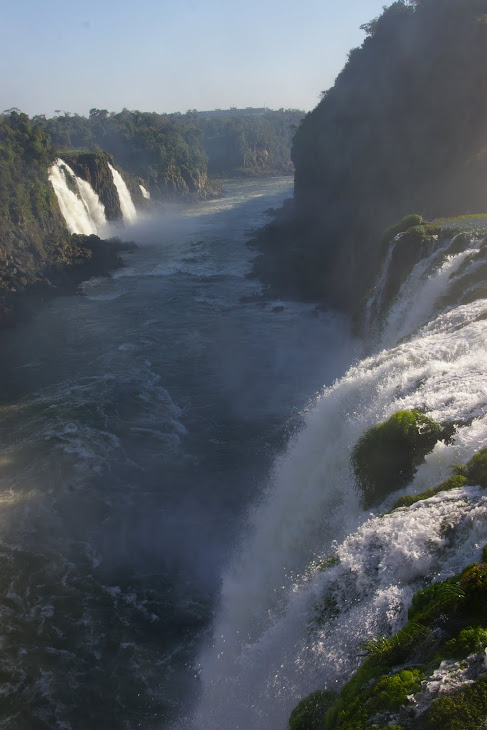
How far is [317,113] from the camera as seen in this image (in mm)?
55062

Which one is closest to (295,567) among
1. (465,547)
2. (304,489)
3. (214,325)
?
(304,489)

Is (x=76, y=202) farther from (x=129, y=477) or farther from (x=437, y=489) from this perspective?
(x=437, y=489)

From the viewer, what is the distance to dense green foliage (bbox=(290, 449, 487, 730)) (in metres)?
4.34

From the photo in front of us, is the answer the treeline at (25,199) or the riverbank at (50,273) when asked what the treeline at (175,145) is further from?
the riverbank at (50,273)

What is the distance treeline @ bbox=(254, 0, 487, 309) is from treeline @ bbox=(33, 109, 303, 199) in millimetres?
19243

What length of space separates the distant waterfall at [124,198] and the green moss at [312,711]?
58.8m

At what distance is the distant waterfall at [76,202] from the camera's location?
152 ft

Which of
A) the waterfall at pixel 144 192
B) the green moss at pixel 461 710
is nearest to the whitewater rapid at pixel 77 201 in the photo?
the waterfall at pixel 144 192

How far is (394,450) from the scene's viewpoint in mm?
9344

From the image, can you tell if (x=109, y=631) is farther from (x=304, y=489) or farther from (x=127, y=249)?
(x=127, y=249)

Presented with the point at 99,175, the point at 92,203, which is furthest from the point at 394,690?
the point at 99,175

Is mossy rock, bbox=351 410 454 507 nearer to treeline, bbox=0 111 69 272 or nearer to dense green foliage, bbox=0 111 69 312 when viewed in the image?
dense green foliage, bbox=0 111 69 312

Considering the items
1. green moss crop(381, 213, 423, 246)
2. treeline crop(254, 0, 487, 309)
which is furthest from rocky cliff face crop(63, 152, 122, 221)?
green moss crop(381, 213, 423, 246)

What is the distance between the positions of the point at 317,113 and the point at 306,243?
20.5 meters
